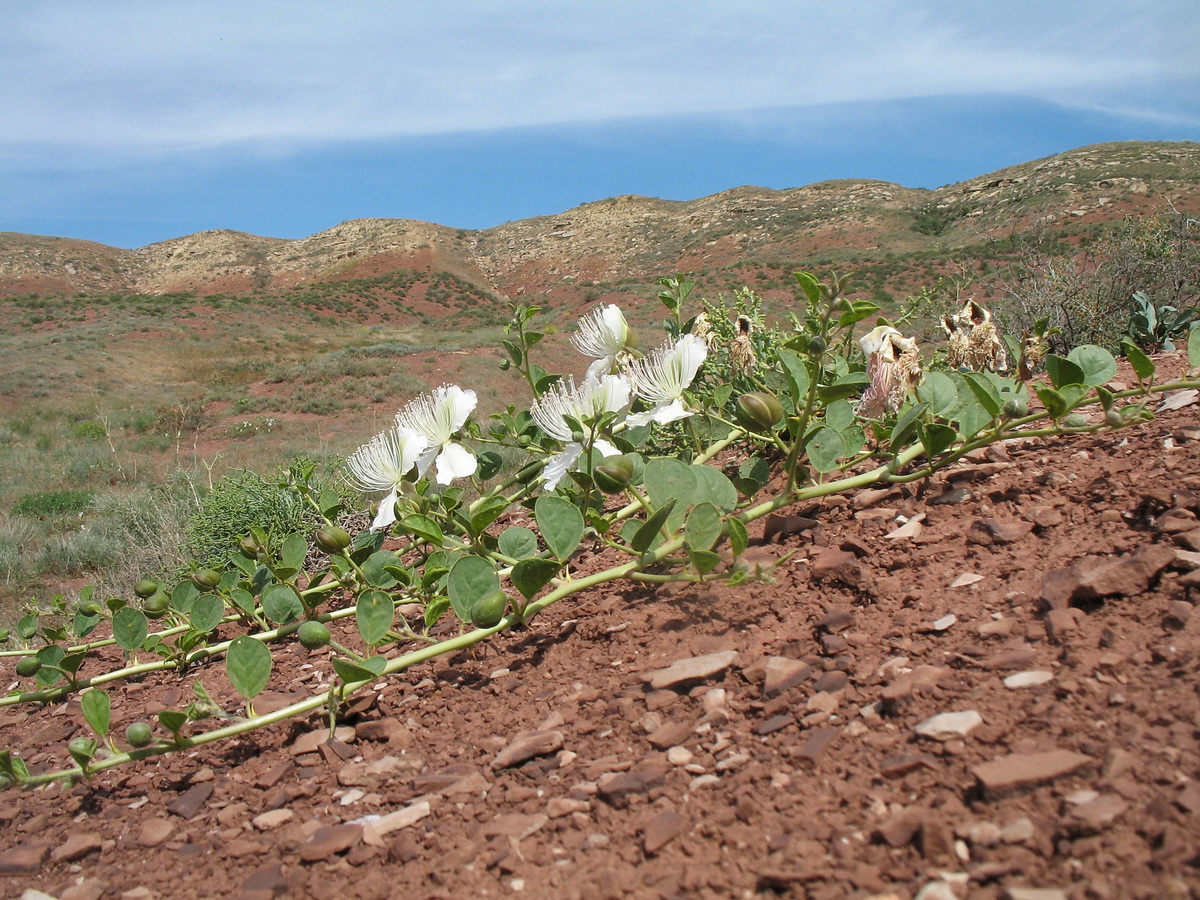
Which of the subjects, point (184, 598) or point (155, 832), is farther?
point (184, 598)

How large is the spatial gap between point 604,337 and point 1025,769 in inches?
54.8

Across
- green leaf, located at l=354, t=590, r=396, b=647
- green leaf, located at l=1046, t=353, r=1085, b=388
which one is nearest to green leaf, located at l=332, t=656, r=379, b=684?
green leaf, located at l=354, t=590, r=396, b=647

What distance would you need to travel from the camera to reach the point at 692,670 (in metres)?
1.43

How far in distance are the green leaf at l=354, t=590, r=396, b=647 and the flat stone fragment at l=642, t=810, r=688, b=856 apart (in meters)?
0.78

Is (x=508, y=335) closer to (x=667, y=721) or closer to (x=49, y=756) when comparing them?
(x=667, y=721)

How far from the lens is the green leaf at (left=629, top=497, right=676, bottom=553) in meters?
1.37

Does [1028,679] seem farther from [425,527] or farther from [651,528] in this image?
[425,527]

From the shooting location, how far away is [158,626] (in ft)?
9.65

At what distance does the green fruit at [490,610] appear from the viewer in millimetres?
1476

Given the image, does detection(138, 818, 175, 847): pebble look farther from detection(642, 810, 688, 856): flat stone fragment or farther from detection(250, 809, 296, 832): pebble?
detection(642, 810, 688, 856): flat stone fragment

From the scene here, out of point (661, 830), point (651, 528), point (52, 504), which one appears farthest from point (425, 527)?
point (52, 504)

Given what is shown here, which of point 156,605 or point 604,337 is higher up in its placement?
point 604,337

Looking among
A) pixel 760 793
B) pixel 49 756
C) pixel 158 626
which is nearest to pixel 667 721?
pixel 760 793

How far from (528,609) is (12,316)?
38706 mm
